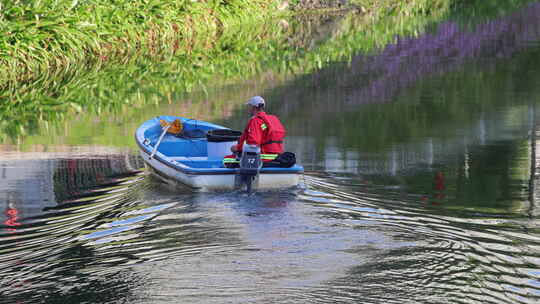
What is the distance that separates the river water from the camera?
10.0 meters

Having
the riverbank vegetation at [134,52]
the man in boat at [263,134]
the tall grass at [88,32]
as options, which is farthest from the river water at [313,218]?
the tall grass at [88,32]

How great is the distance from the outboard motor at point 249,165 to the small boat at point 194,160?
0.16 feet

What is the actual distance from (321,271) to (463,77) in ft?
65.2

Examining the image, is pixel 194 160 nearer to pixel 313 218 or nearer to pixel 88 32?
pixel 313 218

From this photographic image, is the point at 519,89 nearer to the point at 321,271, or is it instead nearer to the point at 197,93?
the point at 197,93

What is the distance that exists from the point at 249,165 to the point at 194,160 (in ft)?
7.80

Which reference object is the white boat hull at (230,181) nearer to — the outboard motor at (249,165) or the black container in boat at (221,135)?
the outboard motor at (249,165)

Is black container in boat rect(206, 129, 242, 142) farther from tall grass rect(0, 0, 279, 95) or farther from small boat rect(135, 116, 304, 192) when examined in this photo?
tall grass rect(0, 0, 279, 95)

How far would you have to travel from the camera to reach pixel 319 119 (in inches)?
872

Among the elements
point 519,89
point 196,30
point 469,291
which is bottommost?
point 469,291

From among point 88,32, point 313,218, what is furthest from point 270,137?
point 88,32

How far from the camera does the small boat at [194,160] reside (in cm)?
1449

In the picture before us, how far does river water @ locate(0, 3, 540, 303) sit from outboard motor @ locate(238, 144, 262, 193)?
10.2 inches

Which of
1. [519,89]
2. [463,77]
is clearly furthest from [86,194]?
[463,77]
